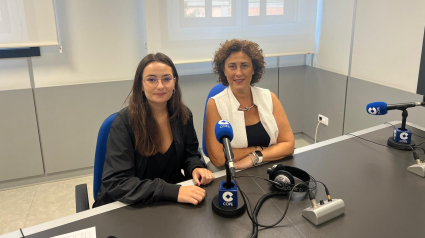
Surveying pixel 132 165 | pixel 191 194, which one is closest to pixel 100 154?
pixel 132 165

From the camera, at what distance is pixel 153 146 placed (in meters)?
1.56

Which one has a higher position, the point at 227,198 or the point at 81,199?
the point at 227,198

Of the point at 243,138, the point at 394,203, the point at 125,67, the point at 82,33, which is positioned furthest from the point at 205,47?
the point at 394,203

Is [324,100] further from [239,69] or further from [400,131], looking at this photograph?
[239,69]

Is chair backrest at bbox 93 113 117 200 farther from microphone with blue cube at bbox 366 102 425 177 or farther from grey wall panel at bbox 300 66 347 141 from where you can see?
grey wall panel at bbox 300 66 347 141

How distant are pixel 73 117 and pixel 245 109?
1900 mm

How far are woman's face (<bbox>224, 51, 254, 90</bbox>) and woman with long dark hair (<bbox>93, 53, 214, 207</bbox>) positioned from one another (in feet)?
1.16

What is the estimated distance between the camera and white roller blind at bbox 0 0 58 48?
262 cm

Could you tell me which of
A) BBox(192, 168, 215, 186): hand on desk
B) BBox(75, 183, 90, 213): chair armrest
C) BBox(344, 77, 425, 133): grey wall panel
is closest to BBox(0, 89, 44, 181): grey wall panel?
BBox(75, 183, 90, 213): chair armrest

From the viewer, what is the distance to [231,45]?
1.89 metres

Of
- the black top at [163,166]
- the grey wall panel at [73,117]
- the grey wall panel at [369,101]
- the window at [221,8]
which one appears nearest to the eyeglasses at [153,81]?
the black top at [163,166]

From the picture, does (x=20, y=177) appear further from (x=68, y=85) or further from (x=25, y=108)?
(x=68, y=85)

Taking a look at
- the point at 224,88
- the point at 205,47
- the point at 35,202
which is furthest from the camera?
the point at 205,47

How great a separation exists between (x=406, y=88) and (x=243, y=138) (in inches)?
64.7
